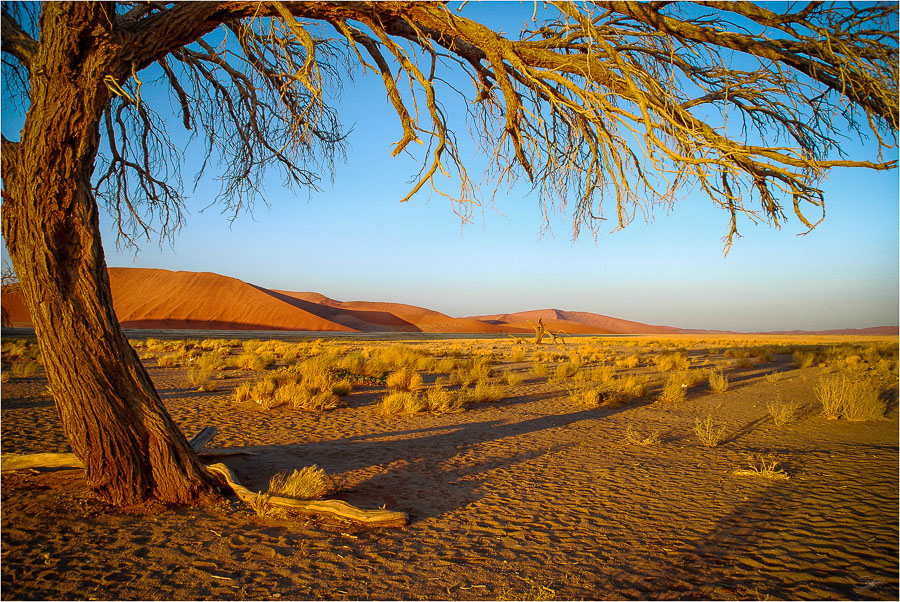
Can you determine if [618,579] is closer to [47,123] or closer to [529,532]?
[529,532]

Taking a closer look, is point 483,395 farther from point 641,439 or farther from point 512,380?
point 641,439

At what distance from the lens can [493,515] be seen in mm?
4004

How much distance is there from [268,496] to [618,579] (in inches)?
106

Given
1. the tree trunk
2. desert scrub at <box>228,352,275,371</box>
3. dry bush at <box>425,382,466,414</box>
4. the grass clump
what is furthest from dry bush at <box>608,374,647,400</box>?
the grass clump

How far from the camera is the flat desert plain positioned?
280 centimetres

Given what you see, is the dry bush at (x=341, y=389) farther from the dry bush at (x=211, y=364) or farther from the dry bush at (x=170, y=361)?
the dry bush at (x=170, y=361)

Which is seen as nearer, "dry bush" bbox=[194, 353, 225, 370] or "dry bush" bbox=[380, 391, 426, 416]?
"dry bush" bbox=[380, 391, 426, 416]

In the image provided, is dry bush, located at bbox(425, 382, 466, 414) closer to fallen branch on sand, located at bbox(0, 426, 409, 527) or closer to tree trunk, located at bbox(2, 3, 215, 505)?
fallen branch on sand, located at bbox(0, 426, 409, 527)

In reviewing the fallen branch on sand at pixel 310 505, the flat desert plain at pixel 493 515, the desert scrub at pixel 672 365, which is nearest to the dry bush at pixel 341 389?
the flat desert plain at pixel 493 515

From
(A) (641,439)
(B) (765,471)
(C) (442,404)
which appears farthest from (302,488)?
(C) (442,404)

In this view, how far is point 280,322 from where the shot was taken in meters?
88.4

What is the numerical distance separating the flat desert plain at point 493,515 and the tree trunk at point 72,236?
0.80 meters

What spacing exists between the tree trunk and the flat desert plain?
797mm

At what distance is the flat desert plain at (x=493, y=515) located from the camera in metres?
2.80
